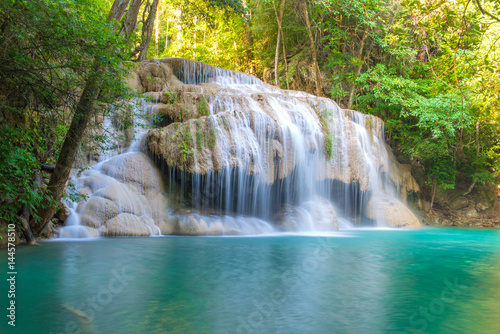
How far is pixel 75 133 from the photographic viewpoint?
7434 millimetres

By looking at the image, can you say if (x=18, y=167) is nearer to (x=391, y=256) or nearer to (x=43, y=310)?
(x=43, y=310)

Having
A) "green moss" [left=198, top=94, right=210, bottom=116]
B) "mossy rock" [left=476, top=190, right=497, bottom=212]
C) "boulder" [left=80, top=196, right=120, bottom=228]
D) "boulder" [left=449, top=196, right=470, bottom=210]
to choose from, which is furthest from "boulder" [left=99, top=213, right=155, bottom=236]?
"mossy rock" [left=476, top=190, right=497, bottom=212]

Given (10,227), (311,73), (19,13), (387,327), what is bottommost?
(387,327)

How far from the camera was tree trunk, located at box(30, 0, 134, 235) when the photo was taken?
6941 mm

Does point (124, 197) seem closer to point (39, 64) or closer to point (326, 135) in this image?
point (39, 64)

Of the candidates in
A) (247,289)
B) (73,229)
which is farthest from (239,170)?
(247,289)

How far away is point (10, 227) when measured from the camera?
25.2 ft

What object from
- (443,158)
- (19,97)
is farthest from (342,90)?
(19,97)

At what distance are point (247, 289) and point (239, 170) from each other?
704cm

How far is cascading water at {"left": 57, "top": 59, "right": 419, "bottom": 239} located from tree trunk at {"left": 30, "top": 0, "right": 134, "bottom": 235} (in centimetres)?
229

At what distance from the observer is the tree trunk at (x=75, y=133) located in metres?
6.94

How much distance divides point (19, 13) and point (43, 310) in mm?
3943

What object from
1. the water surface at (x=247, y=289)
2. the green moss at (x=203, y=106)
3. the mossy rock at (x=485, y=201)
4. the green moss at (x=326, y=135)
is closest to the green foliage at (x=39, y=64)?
the water surface at (x=247, y=289)

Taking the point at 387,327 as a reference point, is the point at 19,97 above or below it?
above
